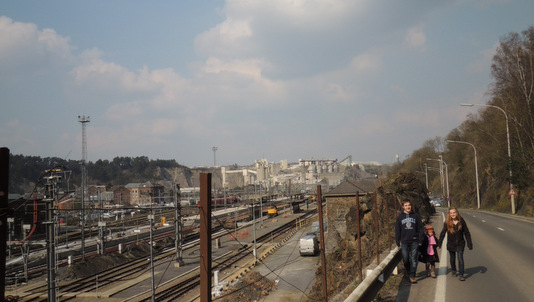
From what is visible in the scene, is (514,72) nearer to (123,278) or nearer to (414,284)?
(414,284)

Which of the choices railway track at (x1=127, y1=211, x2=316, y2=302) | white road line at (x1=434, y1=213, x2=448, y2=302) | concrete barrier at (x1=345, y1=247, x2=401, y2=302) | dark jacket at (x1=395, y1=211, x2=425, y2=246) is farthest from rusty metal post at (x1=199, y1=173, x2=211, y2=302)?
railway track at (x1=127, y1=211, x2=316, y2=302)

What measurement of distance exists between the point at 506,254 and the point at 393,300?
659cm

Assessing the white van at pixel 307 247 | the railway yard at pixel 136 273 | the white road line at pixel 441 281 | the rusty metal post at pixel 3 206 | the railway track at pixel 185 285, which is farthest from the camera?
the white van at pixel 307 247

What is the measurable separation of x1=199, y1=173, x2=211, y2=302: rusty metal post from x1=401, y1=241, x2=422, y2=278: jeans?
513cm

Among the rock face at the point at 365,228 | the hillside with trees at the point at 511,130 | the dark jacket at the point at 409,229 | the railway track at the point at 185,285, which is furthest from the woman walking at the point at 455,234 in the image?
the hillside with trees at the point at 511,130

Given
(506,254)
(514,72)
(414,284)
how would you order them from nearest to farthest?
1. (414,284)
2. (506,254)
3. (514,72)

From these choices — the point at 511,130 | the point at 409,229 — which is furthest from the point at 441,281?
the point at 511,130

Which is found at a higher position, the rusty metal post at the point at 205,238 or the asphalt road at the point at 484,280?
the rusty metal post at the point at 205,238

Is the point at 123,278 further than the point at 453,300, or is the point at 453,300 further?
the point at 123,278

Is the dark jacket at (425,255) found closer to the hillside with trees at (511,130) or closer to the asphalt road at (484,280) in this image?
the asphalt road at (484,280)

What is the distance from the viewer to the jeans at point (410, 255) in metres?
7.95

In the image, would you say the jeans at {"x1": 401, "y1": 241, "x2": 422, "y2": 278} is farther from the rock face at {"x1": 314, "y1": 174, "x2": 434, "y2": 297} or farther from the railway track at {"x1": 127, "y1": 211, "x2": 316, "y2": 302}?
the railway track at {"x1": 127, "y1": 211, "x2": 316, "y2": 302}

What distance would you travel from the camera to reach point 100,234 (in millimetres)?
34250

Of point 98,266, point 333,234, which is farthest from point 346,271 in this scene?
point 98,266
